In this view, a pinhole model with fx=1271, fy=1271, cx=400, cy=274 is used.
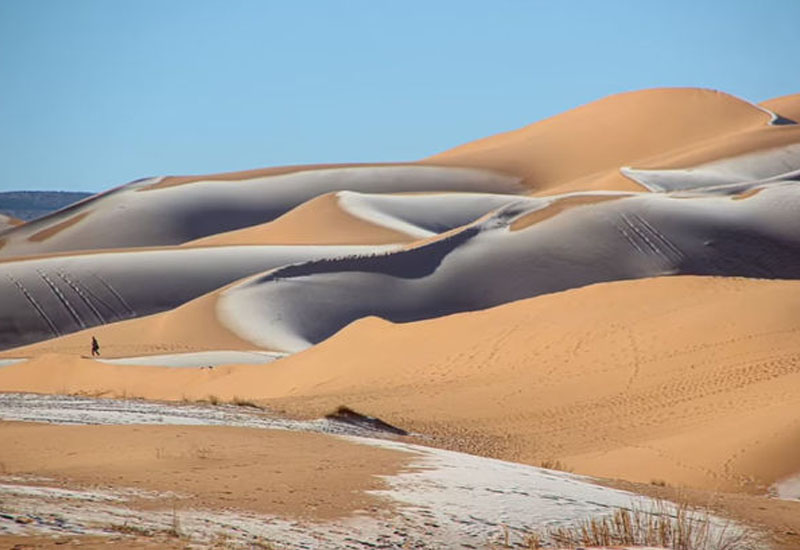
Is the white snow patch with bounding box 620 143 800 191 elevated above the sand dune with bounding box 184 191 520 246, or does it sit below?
above

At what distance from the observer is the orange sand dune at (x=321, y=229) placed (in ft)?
213

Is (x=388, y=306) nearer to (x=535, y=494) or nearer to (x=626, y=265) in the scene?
(x=626, y=265)

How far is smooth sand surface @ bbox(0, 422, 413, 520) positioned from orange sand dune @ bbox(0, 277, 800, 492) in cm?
555

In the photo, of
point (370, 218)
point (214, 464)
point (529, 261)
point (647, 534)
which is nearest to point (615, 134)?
point (370, 218)

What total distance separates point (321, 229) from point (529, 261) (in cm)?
2176

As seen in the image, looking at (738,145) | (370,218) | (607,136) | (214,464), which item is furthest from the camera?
(607,136)

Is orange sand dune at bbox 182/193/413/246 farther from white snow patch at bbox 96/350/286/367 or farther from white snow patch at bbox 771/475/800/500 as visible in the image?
white snow patch at bbox 771/475/800/500

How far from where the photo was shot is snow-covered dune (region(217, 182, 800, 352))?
45.2 metres

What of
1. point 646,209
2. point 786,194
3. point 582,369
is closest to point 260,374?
point 582,369

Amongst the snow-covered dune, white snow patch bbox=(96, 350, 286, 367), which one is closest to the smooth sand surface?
white snow patch bbox=(96, 350, 286, 367)

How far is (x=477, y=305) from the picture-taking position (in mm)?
46156

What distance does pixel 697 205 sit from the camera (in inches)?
2041

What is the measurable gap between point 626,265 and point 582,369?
84.1 feet

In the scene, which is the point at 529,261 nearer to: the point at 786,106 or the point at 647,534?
the point at 647,534
